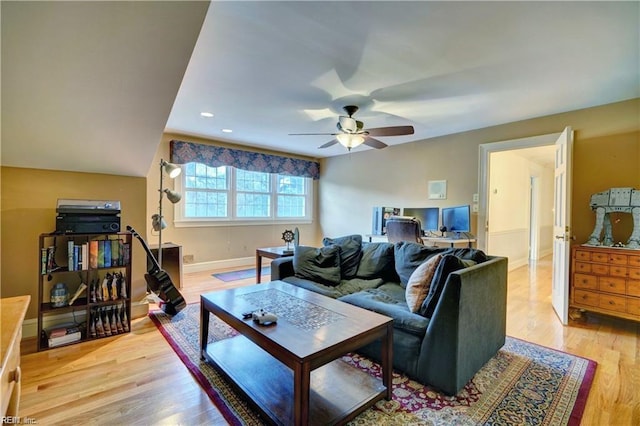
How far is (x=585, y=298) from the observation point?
2.98 m

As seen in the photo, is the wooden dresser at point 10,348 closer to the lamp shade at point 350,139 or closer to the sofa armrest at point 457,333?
the sofa armrest at point 457,333

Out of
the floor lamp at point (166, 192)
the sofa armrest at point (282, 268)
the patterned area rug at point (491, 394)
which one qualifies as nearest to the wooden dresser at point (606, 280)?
the patterned area rug at point (491, 394)

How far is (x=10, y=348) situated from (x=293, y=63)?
2.31 m

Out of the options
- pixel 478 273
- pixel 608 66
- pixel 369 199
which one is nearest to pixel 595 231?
pixel 608 66

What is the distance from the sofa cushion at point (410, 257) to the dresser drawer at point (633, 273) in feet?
5.72

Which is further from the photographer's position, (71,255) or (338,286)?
(338,286)

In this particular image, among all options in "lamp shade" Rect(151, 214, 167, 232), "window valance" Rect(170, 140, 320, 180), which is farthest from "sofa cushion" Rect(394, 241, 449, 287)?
"window valance" Rect(170, 140, 320, 180)

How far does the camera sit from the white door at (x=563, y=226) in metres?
2.95

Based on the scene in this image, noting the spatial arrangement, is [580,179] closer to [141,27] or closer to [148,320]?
[141,27]

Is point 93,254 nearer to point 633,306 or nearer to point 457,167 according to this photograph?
point 457,167

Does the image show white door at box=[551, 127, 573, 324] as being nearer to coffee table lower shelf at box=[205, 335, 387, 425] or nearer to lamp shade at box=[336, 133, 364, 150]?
lamp shade at box=[336, 133, 364, 150]

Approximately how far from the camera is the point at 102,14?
5.02ft

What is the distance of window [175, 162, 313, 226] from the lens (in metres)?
5.06

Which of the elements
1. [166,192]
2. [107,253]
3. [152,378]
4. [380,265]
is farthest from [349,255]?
[107,253]
